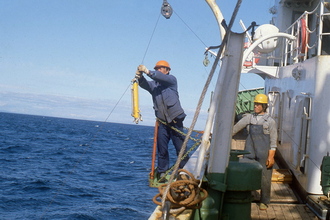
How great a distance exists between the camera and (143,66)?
20.0 ft

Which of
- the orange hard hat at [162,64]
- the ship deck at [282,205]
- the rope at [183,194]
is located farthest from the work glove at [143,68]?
the ship deck at [282,205]

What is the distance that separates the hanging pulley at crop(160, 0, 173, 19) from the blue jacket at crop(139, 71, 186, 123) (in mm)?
1167

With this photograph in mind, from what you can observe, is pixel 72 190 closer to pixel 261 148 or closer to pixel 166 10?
pixel 166 10

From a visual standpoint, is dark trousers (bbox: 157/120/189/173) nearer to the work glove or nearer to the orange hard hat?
the orange hard hat

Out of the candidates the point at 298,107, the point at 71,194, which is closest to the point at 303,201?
the point at 298,107

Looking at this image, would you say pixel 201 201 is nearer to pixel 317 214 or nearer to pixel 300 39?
pixel 317 214

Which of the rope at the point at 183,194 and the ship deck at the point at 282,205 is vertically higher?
the rope at the point at 183,194

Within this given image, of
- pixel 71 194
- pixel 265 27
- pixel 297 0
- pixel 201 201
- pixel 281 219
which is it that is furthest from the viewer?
pixel 71 194

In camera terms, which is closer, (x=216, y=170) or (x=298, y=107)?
(x=216, y=170)

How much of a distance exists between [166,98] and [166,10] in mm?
1651

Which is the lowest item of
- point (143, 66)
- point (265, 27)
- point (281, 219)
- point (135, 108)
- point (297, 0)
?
point (281, 219)

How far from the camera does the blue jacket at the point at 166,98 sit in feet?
22.8

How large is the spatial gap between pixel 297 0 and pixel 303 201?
811 cm

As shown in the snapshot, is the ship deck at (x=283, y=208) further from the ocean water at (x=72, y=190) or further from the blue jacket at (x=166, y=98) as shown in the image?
the ocean water at (x=72, y=190)
